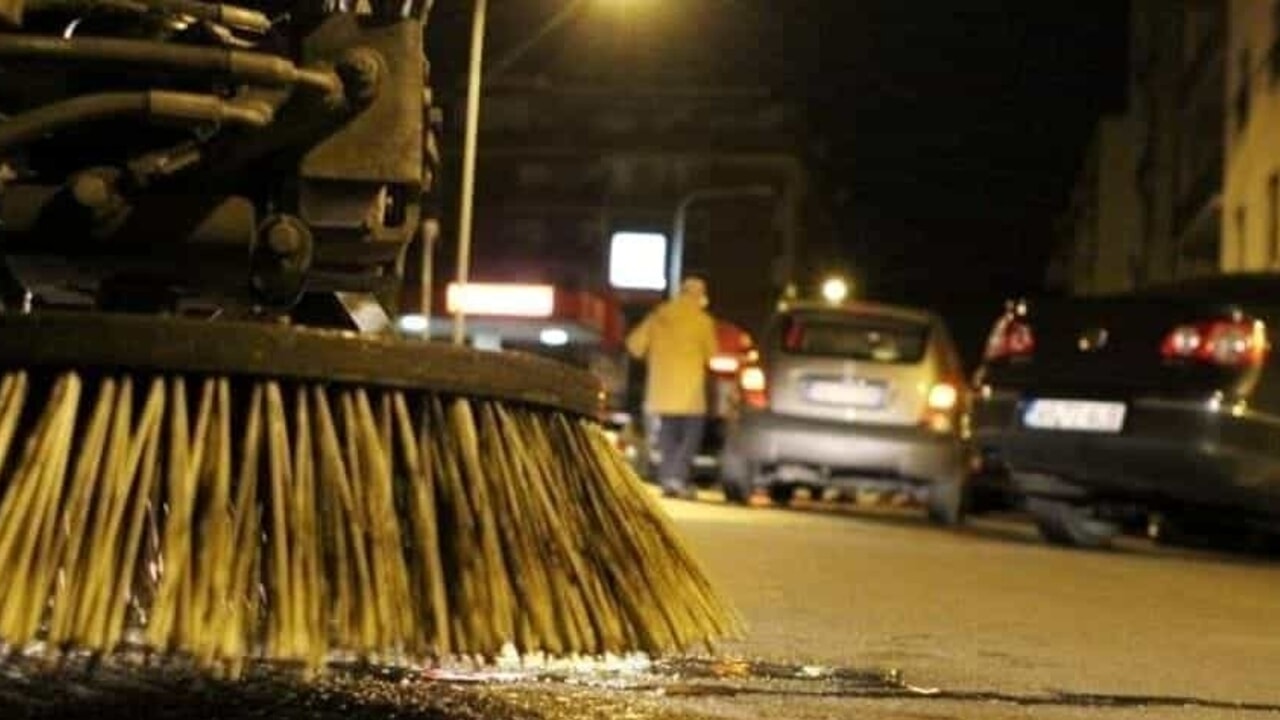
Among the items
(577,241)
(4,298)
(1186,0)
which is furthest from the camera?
(577,241)

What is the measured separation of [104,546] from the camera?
2.97 meters

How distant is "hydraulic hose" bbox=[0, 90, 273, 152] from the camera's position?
3.48 meters

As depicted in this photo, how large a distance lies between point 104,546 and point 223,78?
2.74 feet

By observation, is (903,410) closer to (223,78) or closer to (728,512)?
(728,512)

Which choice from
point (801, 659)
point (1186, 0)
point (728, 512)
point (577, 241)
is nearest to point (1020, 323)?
point (728, 512)

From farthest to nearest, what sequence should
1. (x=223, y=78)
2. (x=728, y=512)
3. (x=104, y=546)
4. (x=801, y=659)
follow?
(x=728, y=512) → (x=801, y=659) → (x=223, y=78) → (x=104, y=546)

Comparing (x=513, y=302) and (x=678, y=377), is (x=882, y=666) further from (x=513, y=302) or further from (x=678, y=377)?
(x=513, y=302)

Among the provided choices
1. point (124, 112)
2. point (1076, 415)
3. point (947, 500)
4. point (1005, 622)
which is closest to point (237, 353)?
point (124, 112)

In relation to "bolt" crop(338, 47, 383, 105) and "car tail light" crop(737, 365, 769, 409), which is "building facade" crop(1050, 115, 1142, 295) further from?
"bolt" crop(338, 47, 383, 105)

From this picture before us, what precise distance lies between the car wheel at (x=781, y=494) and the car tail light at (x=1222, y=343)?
22.4ft

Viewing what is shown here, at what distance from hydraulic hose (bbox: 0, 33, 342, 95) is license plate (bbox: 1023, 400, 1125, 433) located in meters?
7.96

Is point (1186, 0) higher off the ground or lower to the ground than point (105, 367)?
higher

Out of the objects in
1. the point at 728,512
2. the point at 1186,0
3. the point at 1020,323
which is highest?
the point at 1186,0

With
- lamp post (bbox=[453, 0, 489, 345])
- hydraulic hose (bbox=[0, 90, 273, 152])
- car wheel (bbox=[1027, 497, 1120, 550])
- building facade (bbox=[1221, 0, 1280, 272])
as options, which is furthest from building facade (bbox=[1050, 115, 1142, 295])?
hydraulic hose (bbox=[0, 90, 273, 152])
